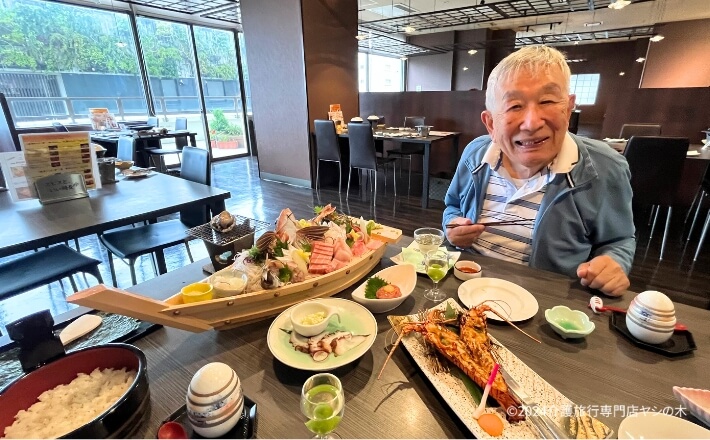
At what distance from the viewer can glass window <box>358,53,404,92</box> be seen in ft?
35.9

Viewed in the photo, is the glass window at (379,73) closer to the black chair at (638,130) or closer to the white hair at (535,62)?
the black chair at (638,130)

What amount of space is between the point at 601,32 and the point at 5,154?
1160 centimetres

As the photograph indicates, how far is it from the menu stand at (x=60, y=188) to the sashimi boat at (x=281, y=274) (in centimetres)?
135

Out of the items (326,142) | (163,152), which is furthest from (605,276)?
(163,152)

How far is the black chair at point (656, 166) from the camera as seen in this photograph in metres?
2.72

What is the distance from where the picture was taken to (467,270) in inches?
42.0

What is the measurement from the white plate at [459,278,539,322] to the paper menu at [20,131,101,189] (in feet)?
7.07

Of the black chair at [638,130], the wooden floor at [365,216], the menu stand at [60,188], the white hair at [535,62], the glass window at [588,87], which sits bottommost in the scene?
the wooden floor at [365,216]

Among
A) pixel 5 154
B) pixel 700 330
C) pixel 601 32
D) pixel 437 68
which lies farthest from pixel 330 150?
pixel 601 32

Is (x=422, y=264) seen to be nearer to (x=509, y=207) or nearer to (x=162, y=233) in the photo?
(x=509, y=207)

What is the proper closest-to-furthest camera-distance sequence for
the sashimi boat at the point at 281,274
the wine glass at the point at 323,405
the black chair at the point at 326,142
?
1. the wine glass at the point at 323,405
2. the sashimi boat at the point at 281,274
3. the black chair at the point at 326,142

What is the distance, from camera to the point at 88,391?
62cm

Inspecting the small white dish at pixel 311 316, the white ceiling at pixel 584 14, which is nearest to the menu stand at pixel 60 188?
the small white dish at pixel 311 316

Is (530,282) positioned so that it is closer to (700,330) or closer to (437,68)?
(700,330)
